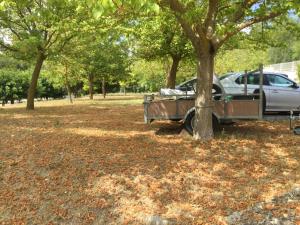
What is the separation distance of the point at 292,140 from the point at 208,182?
143 inches

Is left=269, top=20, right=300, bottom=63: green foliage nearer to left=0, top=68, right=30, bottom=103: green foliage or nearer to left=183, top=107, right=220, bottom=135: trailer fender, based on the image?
left=183, top=107, right=220, bottom=135: trailer fender

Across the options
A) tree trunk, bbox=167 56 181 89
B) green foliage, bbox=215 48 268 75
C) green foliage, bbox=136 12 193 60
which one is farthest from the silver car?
green foliage, bbox=215 48 268 75

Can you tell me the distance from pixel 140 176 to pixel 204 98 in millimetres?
3005

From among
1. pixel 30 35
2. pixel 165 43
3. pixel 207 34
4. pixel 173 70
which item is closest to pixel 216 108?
pixel 207 34

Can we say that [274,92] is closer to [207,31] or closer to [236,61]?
[207,31]

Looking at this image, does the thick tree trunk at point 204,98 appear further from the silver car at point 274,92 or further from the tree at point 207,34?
the silver car at point 274,92

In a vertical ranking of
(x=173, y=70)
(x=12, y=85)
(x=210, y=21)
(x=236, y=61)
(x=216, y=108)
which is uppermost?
(x=236, y=61)

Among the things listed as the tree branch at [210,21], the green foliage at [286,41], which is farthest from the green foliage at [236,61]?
the tree branch at [210,21]

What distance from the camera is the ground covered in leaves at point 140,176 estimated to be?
595 cm

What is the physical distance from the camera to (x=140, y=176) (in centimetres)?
704

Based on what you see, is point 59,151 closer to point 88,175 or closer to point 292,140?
point 88,175

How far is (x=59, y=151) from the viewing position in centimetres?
829

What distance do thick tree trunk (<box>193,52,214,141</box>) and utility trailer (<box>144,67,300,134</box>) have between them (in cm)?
58

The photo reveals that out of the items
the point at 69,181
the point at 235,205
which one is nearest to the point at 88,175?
the point at 69,181
